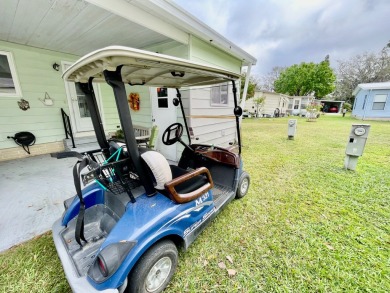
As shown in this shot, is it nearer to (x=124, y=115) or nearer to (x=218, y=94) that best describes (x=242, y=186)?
(x=124, y=115)

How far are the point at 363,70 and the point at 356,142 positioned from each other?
123ft

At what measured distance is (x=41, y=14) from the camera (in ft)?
9.07

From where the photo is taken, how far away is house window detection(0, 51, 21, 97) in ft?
12.7

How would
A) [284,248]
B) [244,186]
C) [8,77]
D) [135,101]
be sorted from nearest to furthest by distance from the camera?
[284,248], [244,186], [8,77], [135,101]

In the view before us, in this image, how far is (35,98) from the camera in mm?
4316

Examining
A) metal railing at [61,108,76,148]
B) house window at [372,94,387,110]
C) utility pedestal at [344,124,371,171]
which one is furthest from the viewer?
house window at [372,94,387,110]

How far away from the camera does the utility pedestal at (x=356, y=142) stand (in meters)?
3.45

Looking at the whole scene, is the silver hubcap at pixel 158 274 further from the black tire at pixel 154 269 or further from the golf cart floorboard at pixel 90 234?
the golf cart floorboard at pixel 90 234

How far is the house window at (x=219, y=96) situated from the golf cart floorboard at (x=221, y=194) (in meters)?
3.00

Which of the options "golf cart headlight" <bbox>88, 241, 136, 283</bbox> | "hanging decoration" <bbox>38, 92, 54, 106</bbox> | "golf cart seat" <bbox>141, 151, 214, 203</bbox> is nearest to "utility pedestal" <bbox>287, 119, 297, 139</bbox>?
"golf cart seat" <bbox>141, 151, 214, 203</bbox>

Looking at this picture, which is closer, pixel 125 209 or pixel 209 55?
pixel 125 209

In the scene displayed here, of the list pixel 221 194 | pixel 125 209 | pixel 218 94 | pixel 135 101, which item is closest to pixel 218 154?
pixel 221 194

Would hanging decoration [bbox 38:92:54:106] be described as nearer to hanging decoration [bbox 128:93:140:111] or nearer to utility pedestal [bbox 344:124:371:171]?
hanging decoration [bbox 128:93:140:111]

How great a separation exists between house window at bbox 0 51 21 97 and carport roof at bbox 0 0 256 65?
41cm
